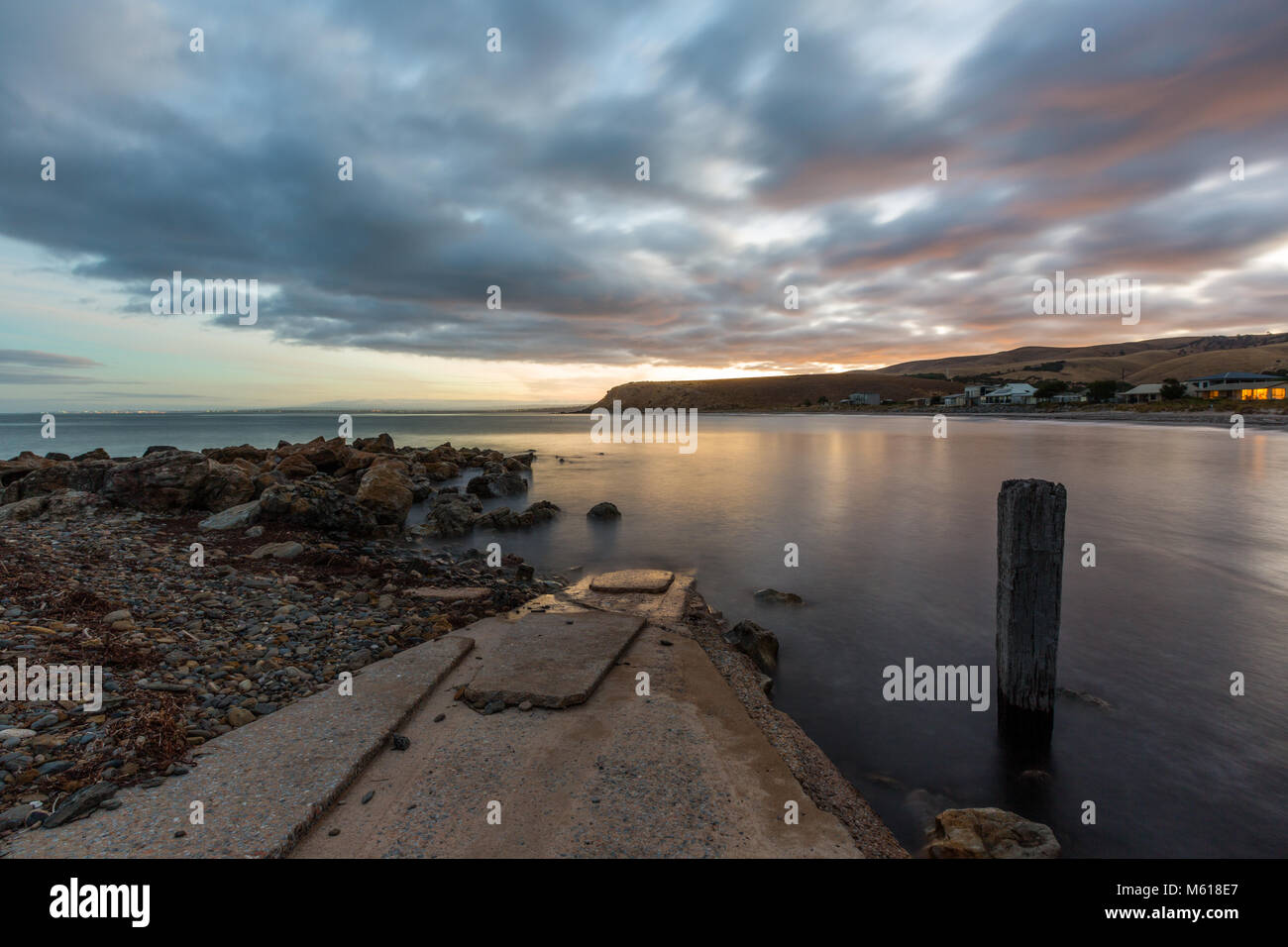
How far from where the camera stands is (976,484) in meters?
26.3

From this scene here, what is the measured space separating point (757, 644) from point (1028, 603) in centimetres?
350

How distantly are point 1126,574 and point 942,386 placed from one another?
185 meters

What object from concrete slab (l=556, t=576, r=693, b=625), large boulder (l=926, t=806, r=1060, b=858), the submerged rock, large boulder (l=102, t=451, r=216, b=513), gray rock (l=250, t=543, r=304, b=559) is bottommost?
large boulder (l=926, t=806, r=1060, b=858)

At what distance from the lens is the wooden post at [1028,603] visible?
242 inches

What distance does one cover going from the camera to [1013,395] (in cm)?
12381

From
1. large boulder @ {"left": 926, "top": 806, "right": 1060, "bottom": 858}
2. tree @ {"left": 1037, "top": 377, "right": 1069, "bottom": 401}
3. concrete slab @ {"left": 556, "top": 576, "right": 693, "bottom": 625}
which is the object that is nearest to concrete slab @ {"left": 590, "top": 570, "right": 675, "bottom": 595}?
concrete slab @ {"left": 556, "top": 576, "right": 693, "bottom": 625}

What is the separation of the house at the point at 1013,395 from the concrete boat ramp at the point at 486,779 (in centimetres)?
13924

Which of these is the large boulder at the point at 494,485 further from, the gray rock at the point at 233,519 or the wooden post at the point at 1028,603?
the wooden post at the point at 1028,603

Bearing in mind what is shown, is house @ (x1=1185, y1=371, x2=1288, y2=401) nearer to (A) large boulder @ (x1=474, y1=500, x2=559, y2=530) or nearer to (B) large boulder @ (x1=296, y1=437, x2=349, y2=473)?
(A) large boulder @ (x1=474, y1=500, x2=559, y2=530)

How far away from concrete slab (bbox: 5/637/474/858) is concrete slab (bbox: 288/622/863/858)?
0.18m

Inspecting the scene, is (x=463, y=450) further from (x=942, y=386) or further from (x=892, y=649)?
(x=942, y=386)

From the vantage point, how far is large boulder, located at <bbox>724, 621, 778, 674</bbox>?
325 inches

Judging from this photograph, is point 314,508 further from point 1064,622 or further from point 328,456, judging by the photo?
point 1064,622
